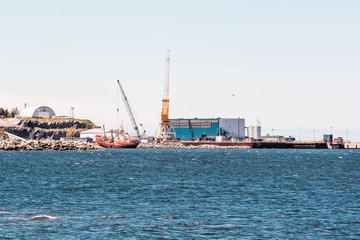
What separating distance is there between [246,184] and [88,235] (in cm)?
3460

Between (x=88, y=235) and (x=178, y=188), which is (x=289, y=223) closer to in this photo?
(x=88, y=235)

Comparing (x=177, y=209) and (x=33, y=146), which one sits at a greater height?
(x=33, y=146)

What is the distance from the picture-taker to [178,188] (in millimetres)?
57438

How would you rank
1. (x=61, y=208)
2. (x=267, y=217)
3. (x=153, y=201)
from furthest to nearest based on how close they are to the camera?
(x=153, y=201)
(x=61, y=208)
(x=267, y=217)

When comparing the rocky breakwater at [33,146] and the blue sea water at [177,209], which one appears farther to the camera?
the rocky breakwater at [33,146]

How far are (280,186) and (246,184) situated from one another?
13.9ft

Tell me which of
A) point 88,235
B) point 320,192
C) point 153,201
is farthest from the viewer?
point 320,192

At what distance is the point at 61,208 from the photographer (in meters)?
41.3

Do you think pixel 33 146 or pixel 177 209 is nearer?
pixel 177 209

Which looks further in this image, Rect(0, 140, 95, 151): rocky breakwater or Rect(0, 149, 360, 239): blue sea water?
Rect(0, 140, 95, 151): rocky breakwater

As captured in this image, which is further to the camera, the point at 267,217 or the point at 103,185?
the point at 103,185

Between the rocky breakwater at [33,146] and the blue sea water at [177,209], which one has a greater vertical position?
the rocky breakwater at [33,146]

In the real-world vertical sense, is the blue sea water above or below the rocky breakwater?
below

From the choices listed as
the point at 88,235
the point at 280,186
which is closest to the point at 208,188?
the point at 280,186
